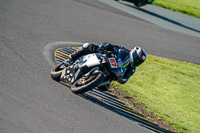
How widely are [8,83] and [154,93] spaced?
207 inches

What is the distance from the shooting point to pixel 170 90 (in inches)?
499

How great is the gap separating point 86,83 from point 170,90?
4944 millimetres

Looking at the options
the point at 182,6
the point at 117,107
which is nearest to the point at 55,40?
the point at 117,107

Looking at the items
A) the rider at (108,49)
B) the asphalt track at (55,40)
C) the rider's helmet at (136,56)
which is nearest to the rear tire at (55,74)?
the asphalt track at (55,40)

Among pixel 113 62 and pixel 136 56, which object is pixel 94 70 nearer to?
pixel 113 62

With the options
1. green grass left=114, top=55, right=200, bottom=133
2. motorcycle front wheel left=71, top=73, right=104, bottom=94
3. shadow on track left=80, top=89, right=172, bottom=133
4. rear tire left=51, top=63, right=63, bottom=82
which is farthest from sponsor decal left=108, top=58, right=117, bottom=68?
green grass left=114, top=55, right=200, bottom=133

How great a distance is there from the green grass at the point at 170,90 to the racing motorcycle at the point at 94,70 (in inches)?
72.7

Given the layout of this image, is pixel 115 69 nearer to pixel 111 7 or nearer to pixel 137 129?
pixel 137 129

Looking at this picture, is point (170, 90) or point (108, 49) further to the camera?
point (170, 90)

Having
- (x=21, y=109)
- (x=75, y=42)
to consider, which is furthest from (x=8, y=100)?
(x=75, y=42)

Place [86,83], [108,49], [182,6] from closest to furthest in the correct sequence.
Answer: [86,83], [108,49], [182,6]

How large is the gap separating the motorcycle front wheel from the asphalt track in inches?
9.6

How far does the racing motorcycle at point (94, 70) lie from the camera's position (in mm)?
8578

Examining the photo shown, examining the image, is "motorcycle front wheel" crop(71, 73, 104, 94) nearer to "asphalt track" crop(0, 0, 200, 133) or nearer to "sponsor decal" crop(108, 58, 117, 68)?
"asphalt track" crop(0, 0, 200, 133)
